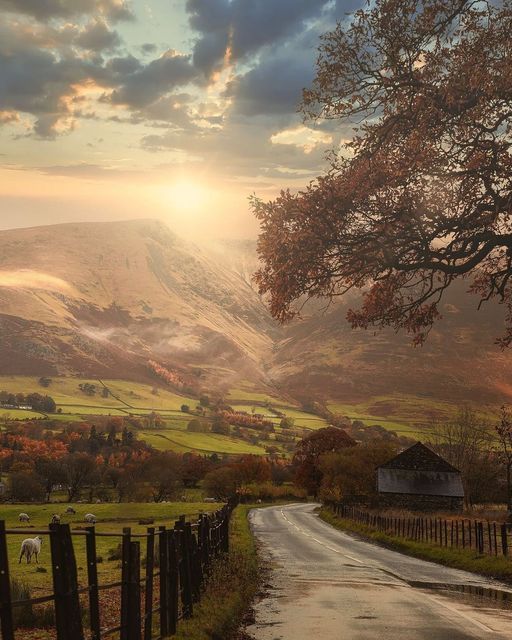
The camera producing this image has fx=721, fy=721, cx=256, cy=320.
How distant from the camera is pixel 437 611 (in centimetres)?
1678

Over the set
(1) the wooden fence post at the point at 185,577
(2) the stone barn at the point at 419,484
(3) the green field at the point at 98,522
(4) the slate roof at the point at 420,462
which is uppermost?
(1) the wooden fence post at the point at 185,577

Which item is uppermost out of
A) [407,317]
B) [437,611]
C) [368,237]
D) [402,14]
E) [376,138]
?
[402,14]

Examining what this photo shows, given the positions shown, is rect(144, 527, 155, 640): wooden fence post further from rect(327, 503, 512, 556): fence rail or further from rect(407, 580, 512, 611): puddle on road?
rect(327, 503, 512, 556): fence rail

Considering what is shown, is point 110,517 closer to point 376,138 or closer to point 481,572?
point 481,572

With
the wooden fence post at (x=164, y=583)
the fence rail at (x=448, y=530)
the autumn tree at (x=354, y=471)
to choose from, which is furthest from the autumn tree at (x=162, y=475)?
the wooden fence post at (x=164, y=583)

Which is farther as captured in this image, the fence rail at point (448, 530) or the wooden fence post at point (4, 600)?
the fence rail at point (448, 530)

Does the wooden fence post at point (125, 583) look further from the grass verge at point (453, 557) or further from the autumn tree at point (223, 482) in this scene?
the autumn tree at point (223, 482)

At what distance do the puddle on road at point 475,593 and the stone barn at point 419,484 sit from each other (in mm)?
58940

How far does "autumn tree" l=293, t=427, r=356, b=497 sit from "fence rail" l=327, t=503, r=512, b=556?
40801 millimetres

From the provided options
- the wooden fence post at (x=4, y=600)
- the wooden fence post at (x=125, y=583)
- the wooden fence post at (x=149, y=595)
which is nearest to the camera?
the wooden fence post at (x=4, y=600)

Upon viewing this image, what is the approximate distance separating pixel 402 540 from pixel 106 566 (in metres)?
17.8

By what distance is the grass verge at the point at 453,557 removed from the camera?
28.8m

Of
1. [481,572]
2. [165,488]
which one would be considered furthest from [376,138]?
[165,488]

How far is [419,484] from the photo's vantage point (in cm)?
Answer: 8206
